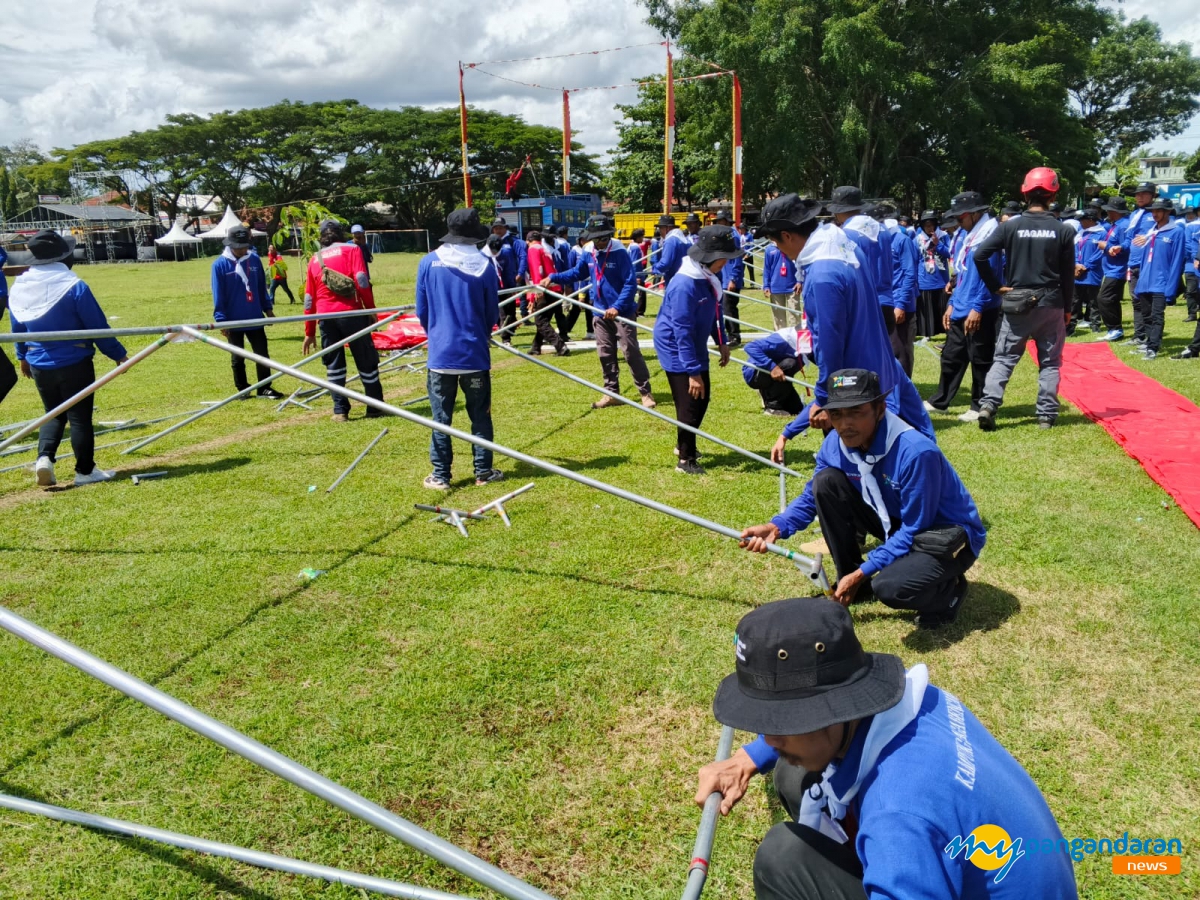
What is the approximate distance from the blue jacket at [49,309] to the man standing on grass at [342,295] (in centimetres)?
243

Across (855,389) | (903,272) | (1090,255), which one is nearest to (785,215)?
(855,389)

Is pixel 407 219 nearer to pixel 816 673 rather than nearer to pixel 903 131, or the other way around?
pixel 903 131

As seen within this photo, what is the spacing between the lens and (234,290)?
32.3ft

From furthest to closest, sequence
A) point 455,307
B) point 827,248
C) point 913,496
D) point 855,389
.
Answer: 1. point 455,307
2. point 827,248
3. point 913,496
4. point 855,389

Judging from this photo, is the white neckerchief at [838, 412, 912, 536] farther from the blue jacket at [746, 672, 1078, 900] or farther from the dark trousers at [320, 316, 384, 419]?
the dark trousers at [320, 316, 384, 419]

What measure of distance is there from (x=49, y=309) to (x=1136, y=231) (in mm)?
14123

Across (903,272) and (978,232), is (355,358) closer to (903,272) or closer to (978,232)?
(903,272)

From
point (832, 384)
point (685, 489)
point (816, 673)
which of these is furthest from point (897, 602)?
point (685, 489)

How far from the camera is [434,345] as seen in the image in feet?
20.9

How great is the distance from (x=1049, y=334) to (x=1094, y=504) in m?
2.32

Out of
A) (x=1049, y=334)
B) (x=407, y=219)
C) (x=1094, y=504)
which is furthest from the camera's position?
(x=407, y=219)

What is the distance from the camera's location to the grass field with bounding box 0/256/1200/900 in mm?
2840

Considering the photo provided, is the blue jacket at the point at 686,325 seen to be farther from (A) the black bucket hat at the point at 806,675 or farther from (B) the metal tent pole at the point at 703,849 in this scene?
(A) the black bucket hat at the point at 806,675

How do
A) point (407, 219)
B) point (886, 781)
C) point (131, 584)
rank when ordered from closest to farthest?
1. point (886, 781)
2. point (131, 584)
3. point (407, 219)
